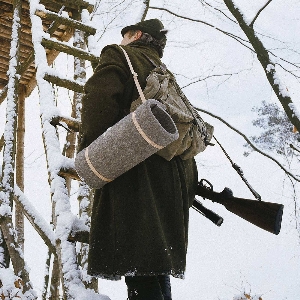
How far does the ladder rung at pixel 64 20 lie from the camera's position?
3.41m

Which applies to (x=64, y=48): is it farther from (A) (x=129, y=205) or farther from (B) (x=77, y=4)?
(A) (x=129, y=205)

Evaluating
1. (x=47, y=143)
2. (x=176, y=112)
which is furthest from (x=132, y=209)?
(x=47, y=143)

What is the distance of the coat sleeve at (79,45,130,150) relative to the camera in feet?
5.18

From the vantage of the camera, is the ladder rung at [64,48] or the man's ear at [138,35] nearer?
the man's ear at [138,35]

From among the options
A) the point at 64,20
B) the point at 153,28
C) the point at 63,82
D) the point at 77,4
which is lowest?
the point at 153,28

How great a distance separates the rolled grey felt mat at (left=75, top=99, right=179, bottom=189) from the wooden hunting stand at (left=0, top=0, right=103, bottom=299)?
50 centimetres

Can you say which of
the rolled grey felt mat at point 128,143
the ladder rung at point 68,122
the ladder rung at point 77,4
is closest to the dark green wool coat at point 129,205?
the rolled grey felt mat at point 128,143

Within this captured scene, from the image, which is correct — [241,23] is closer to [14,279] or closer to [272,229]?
[272,229]

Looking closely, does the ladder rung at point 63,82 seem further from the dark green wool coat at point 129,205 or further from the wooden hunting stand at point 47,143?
the dark green wool coat at point 129,205

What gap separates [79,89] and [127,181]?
1458mm

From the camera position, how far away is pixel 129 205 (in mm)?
1539

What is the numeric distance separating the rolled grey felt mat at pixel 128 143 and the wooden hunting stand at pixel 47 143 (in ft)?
1.63

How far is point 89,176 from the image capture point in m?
1.46

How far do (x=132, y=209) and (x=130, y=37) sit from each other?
1.08m
